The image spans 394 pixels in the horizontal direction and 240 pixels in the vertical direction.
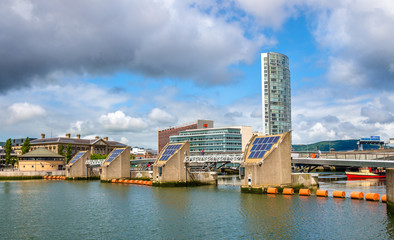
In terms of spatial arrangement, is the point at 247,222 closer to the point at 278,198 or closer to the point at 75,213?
the point at 278,198

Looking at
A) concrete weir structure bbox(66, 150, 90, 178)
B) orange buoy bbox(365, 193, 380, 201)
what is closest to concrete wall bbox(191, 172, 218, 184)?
orange buoy bbox(365, 193, 380, 201)

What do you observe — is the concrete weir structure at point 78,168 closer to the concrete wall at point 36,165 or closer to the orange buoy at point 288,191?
the concrete wall at point 36,165

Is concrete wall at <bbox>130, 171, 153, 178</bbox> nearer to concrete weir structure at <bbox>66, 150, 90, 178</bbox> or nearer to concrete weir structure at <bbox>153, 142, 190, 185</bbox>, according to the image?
concrete weir structure at <bbox>153, 142, 190, 185</bbox>

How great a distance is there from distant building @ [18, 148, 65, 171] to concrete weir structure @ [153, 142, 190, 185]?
244 feet

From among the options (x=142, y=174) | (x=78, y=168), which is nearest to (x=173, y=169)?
(x=142, y=174)

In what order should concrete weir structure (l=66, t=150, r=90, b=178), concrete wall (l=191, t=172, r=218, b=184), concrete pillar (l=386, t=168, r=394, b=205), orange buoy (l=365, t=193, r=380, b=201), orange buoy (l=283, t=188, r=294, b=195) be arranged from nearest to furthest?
concrete pillar (l=386, t=168, r=394, b=205)
orange buoy (l=365, t=193, r=380, b=201)
orange buoy (l=283, t=188, r=294, b=195)
concrete wall (l=191, t=172, r=218, b=184)
concrete weir structure (l=66, t=150, r=90, b=178)

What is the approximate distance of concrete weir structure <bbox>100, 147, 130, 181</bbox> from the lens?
11712 centimetres

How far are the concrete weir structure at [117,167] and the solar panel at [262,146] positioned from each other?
55718 mm

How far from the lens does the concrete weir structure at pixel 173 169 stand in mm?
94250

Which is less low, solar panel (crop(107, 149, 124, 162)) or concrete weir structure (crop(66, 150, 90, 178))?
solar panel (crop(107, 149, 124, 162))

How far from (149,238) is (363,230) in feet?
74.8

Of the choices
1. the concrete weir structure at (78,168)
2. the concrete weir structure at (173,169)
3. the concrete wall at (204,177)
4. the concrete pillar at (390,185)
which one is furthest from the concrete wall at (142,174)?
the concrete pillar at (390,185)

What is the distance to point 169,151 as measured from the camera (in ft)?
323

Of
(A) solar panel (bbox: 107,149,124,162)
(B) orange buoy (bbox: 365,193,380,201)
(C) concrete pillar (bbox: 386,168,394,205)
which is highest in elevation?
(A) solar panel (bbox: 107,149,124,162)
